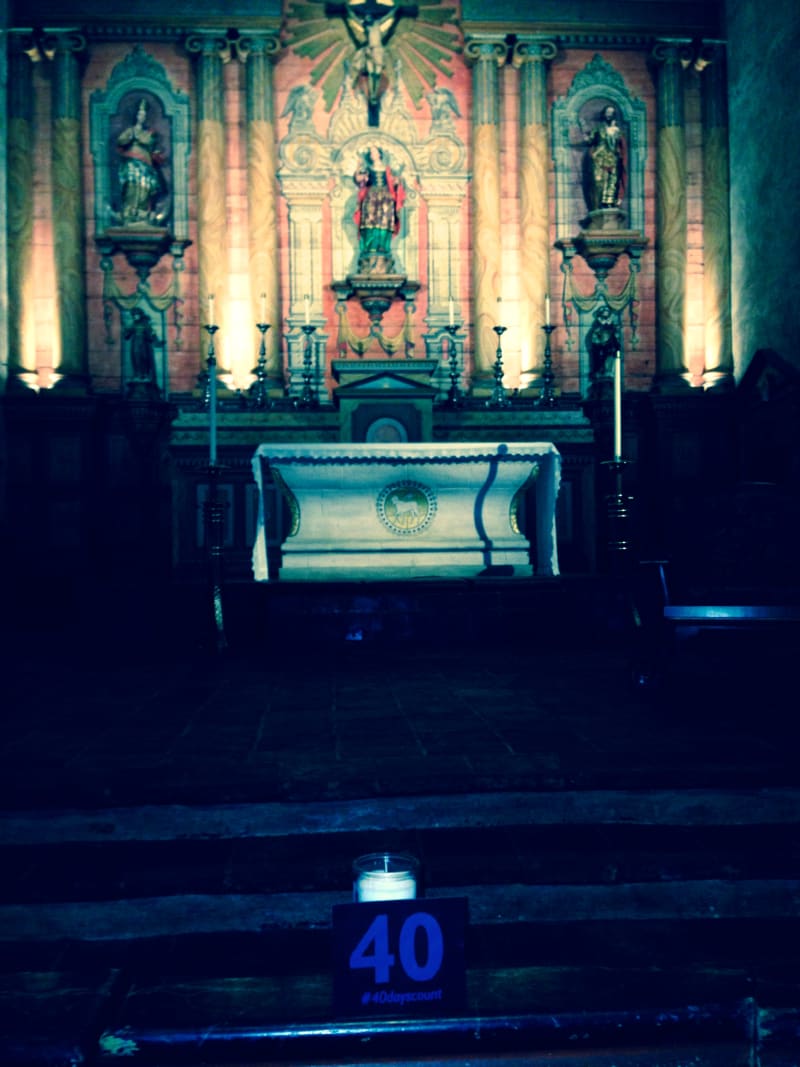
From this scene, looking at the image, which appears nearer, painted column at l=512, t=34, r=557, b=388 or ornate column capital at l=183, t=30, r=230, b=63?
ornate column capital at l=183, t=30, r=230, b=63

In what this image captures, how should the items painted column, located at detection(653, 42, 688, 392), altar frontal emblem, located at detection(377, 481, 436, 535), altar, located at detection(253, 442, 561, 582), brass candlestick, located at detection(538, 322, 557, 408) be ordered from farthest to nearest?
painted column, located at detection(653, 42, 688, 392) < brass candlestick, located at detection(538, 322, 557, 408) < altar frontal emblem, located at detection(377, 481, 436, 535) < altar, located at detection(253, 442, 561, 582)

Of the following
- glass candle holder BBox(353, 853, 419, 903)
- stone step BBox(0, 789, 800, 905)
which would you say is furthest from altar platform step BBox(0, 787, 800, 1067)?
glass candle holder BBox(353, 853, 419, 903)

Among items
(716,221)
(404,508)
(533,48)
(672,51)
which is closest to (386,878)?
(404,508)

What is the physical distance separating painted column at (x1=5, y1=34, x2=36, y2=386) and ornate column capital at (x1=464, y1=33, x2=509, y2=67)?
5389 millimetres

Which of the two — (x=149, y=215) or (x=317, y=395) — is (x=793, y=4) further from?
(x=149, y=215)

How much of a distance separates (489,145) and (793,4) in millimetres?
3691

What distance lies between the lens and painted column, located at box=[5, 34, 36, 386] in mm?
12211

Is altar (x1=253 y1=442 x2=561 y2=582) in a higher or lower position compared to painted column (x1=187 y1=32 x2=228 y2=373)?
lower

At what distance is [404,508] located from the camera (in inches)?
332

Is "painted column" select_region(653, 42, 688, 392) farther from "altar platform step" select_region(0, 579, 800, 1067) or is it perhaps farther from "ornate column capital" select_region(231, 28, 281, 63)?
"altar platform step" select_region(0, 579, 800, 1067)

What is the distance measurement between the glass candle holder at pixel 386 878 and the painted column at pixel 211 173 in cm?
1088

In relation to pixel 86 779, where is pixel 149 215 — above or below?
above

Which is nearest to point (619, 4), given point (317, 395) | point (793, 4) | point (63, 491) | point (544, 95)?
point (544, 95)

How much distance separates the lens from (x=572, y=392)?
1302cm
